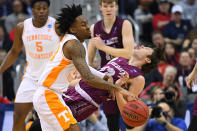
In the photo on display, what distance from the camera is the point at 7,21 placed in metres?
12.3

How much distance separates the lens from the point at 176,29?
39.7 feet

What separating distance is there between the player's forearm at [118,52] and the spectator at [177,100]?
1.16 m

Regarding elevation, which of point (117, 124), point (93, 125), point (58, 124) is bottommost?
point (93, 125)

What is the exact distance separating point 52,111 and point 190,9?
8.42 metres

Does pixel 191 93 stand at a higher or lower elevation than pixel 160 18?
lower

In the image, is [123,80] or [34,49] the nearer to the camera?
[123,80]

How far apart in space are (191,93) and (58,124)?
15.3 ft

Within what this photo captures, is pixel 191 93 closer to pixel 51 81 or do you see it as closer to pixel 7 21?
pixel 51 81

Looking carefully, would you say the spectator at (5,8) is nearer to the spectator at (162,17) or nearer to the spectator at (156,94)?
the spectator at (162,17)

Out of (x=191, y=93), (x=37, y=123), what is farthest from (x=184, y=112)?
(x=37, y=123)

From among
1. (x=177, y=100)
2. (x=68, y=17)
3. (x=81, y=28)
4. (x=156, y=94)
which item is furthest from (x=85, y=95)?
(x=177, y=100)

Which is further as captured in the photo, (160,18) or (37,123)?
(160,18)

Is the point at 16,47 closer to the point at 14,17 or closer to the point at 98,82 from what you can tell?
the point at 98,82

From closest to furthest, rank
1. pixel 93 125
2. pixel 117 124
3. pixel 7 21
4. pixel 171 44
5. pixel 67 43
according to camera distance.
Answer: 1. pixel 67 43
2. pixel 117 124
3. pixel 93 125
4. pixel 171 44
5. pixel 7 21
